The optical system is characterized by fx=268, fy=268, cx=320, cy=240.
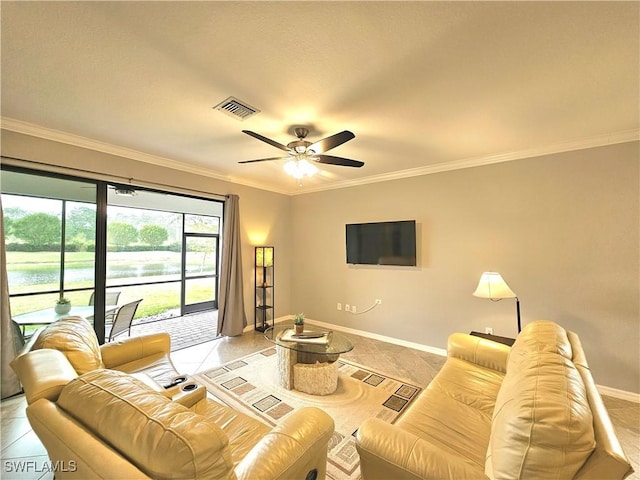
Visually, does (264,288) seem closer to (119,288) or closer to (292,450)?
(119,288)

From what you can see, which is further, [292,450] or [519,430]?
[292,450]

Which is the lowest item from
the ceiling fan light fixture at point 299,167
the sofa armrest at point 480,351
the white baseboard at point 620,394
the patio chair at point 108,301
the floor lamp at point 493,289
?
the white baseboard at point 620,394

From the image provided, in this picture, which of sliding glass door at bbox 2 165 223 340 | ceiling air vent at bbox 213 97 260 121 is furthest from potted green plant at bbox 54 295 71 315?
ceiling air vent at bbox 213 97 260 121

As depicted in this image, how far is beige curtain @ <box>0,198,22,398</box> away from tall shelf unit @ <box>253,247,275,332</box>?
2755 millimetres

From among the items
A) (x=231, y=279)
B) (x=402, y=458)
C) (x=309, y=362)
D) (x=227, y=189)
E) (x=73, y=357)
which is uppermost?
(x=227, y=189)

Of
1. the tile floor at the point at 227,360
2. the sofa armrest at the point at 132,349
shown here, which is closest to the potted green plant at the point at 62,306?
the tile floor at the point at 227,360

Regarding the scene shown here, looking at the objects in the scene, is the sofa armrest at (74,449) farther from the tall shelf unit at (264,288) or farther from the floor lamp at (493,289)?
the tall shelf unit at (264,288)

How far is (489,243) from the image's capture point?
329 cm

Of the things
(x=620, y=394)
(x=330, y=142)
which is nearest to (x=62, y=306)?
(x=330, y=142)

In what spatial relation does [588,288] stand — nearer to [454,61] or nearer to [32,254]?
[454,61]

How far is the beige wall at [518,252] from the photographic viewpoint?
2.62m

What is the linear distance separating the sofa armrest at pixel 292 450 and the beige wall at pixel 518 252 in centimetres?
283

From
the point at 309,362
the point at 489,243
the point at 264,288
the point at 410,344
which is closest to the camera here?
the point at 309,362

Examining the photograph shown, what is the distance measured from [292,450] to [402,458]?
0.47 meters
